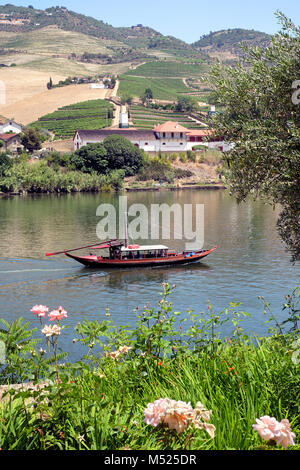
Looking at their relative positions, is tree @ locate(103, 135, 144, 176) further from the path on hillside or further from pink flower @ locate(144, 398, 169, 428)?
pink flower @ locate(144, 398, 169, 428)

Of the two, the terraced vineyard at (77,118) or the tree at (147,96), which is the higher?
the tree at (147,96)

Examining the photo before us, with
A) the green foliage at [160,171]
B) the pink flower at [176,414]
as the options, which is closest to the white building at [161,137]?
the green foliage at [160,171]

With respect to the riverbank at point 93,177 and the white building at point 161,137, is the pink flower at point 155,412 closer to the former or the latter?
the riverbank at point 93,177

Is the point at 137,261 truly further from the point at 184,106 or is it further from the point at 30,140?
the point at 184,106

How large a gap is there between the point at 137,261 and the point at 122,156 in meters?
62.2

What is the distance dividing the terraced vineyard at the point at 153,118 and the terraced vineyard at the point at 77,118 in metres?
6.00

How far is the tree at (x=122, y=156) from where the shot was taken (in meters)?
90.7

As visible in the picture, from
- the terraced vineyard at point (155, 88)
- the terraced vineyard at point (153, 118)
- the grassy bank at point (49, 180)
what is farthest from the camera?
the terraced vineyard at point (155, 88)

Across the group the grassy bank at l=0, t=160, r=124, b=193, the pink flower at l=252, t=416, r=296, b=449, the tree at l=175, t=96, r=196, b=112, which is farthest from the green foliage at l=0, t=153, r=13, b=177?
the pink flower at l=252, t=416, r=296, b=449

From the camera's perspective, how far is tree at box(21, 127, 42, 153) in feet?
322

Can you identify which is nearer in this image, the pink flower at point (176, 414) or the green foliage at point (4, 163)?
the pink flower at point (176, 414)

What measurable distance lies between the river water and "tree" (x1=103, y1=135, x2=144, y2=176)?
42.4 meters

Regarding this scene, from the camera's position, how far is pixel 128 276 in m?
29.7

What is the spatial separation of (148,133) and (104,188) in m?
27.2
